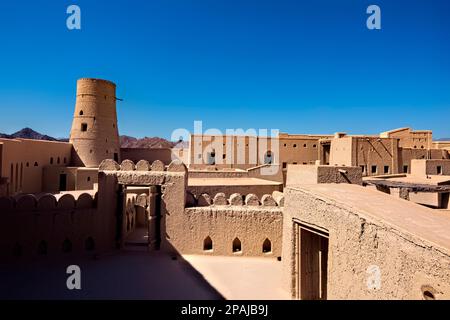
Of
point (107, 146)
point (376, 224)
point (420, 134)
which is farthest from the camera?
point (420, 134)

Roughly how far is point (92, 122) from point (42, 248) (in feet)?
48.1

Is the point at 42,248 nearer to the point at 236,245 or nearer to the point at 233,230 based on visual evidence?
the point at 233,230

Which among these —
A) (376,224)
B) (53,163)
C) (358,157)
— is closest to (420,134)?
(358,157)

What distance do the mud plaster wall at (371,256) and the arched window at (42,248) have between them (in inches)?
345

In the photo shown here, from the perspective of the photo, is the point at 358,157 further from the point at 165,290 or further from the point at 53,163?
the point at 53,163

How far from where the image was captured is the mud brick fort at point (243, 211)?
4.39 m

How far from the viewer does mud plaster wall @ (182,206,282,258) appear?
410 inches

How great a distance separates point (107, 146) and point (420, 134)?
28825mm

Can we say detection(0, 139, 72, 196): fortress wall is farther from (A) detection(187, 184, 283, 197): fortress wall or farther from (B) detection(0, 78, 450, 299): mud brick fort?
(A) detection(187, 184, 283, 197): fortress wall

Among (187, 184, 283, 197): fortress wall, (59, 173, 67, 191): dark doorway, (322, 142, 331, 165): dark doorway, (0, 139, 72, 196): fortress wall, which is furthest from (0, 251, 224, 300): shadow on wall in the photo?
(322, 142, 331, 165): dark doorway

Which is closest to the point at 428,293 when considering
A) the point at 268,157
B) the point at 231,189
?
the point at 231,189

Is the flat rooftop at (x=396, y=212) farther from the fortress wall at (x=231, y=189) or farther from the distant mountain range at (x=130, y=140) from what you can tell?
the distant mountain range at (x=130, y=140)

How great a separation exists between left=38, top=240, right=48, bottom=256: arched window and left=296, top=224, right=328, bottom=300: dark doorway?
27.9 feet

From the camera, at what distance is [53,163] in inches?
863
